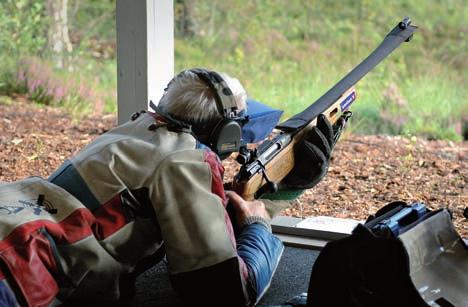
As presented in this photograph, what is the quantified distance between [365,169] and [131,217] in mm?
1332

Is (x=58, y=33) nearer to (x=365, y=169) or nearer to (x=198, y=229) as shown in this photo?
(x=365, y=169)

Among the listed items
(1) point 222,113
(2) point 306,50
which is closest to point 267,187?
(1) point 222,113

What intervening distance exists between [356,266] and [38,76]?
2.11 meters

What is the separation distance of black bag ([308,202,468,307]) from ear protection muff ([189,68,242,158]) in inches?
14.3

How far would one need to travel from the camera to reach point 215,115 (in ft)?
6.49

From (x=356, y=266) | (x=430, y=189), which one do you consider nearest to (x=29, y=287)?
(x=356, y=266)

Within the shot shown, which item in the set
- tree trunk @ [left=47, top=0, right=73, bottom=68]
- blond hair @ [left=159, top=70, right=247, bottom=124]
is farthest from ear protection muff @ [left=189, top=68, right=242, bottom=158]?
tree trunk @ [left=47, top=0, right=73, bottom=68]

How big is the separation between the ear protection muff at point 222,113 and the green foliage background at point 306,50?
52.1 inches

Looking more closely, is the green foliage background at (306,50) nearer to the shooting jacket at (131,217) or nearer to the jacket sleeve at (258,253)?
the jacket sleeve at (258,253)

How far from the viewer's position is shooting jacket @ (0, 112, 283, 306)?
188cm

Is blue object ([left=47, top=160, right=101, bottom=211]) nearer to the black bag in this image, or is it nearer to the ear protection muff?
the ear protection muff

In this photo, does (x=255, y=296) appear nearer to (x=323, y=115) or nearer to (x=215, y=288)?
(x=215, y=288)

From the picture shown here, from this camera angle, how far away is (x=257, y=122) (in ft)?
7.03

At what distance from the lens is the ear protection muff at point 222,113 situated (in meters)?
1.97
